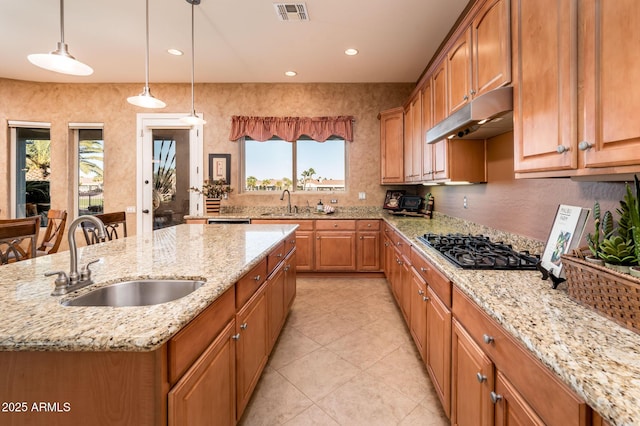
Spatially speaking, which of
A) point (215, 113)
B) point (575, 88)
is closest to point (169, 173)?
point (215, 113)

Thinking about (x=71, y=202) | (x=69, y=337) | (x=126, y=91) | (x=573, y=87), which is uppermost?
(x=126, y=91)

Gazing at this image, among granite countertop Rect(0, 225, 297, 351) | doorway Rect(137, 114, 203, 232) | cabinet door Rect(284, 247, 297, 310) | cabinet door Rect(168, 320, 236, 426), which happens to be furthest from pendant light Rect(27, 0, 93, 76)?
doorway Rect(137, 114, 203, 232)

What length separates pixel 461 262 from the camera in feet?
5.13

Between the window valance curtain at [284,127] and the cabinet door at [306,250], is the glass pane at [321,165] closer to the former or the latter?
the window valance curtain at [284,127]

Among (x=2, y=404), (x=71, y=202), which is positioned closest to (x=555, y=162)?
(x=2, y=404)

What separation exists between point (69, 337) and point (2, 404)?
0.85 feet

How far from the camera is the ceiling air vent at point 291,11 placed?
111 inches

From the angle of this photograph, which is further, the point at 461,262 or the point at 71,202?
the point at 71,202

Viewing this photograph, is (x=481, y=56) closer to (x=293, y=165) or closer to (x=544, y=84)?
(x=544, y=84)

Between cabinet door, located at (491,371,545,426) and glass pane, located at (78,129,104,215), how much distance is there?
5.71m

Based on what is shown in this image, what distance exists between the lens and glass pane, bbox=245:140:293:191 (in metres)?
5.04

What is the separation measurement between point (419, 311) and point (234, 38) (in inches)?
134

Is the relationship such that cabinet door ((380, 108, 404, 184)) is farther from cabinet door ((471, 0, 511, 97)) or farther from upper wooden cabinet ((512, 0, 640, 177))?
upper wooden cabinet ((512, 0, 640, 177))

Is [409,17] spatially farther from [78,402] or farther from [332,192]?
[78,402]
